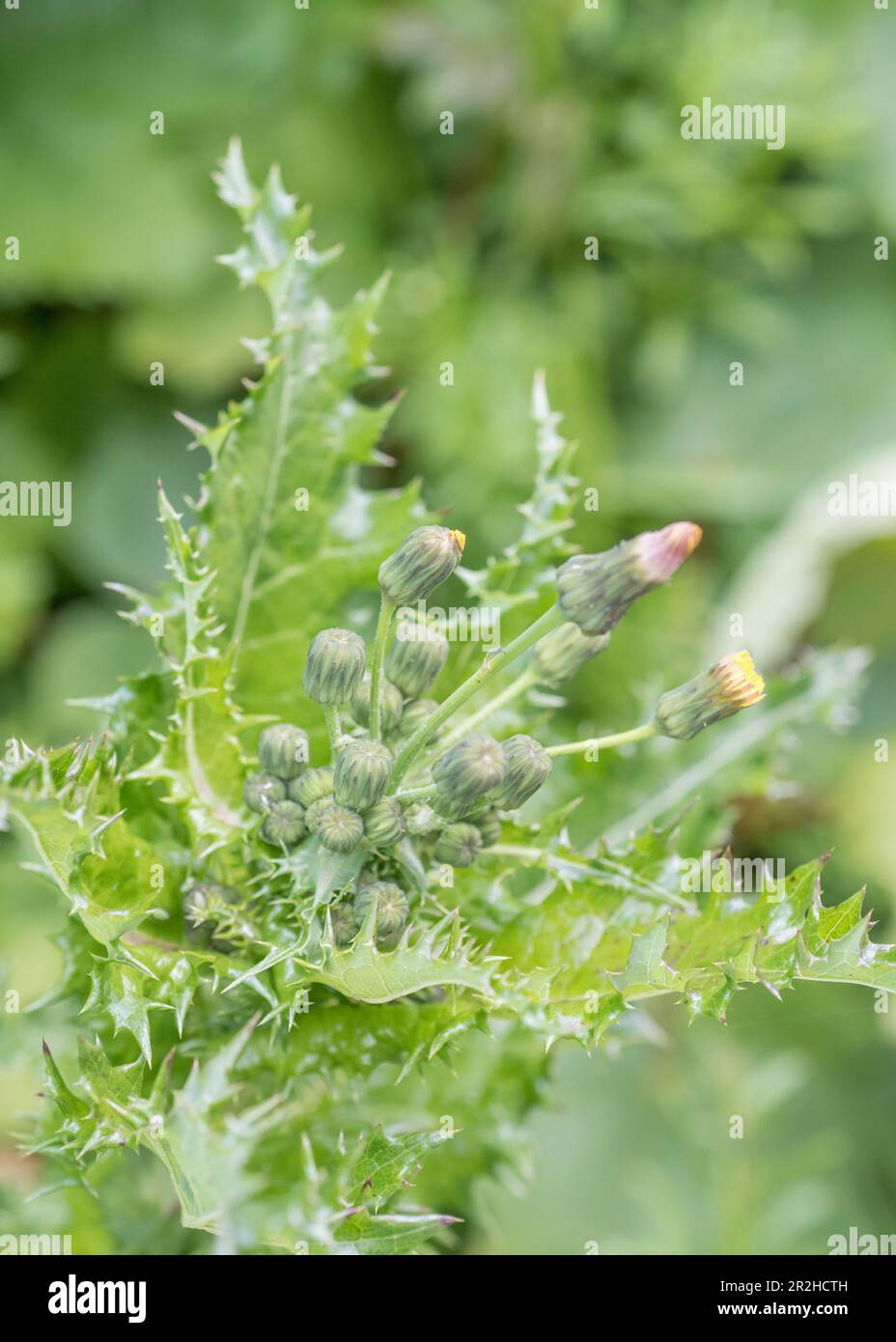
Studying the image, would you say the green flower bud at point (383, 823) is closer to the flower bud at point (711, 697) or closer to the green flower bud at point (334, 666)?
the green flower bud at point (334, 666)

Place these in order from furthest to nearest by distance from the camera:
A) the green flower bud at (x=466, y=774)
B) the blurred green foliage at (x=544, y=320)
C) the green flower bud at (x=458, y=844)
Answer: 1. the blurred green foliage at (x=544, y=320)
2. the green flower bud at (x=458, y=844)
3. the green flower bud at (x=466, y=774)

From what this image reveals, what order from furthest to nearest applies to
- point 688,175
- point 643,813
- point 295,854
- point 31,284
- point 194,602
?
point 688,175 < point 31,284 < point 643,813 < point 194,602 < point 295,854

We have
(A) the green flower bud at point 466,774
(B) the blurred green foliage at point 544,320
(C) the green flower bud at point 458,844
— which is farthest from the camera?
(B) the blurred green foliage at point 544,320

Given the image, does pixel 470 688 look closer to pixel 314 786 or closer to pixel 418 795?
pixel 418 795

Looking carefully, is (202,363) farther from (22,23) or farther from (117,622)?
(22,23)

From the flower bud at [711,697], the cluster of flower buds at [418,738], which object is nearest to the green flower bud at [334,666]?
the cluster of flower buds at [418,738]

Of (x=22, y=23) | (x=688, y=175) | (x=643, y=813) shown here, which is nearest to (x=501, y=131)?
(x=688, y=175)
